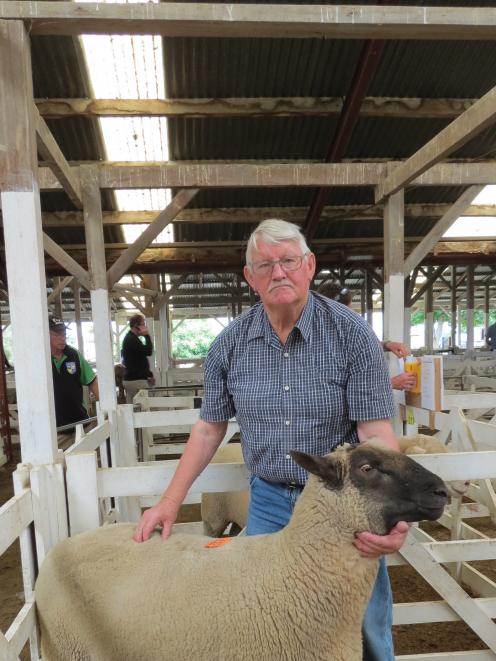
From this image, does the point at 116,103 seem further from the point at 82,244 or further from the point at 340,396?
the point at 340,396

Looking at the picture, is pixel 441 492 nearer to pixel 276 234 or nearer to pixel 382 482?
pixel 382 482

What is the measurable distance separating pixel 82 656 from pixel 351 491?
1216 millimetres

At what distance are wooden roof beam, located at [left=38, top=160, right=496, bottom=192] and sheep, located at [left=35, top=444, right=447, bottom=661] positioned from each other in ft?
11.2

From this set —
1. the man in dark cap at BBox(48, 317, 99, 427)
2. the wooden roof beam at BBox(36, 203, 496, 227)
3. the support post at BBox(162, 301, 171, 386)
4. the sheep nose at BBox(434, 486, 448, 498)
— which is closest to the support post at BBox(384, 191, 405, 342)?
the man in dark cap at BBox(48, 317, 99, 427)

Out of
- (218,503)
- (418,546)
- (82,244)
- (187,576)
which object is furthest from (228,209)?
(187,576)

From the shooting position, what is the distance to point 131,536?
6.54ft

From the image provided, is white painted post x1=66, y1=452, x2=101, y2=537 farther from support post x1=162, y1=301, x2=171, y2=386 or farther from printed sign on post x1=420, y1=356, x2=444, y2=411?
support post x1=162, y1=301, x2=171, y2=386

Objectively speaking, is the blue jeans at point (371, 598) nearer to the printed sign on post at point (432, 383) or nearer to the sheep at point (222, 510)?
the printed sign on post at point (432, 383)

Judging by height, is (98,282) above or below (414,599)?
above

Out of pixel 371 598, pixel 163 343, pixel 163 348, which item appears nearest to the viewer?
pixel 371 598

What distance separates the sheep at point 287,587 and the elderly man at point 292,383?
5.8 inches

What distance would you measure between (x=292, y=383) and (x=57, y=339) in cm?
385

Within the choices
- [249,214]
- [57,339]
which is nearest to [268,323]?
[57,339]

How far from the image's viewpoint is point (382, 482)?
5.30ft
